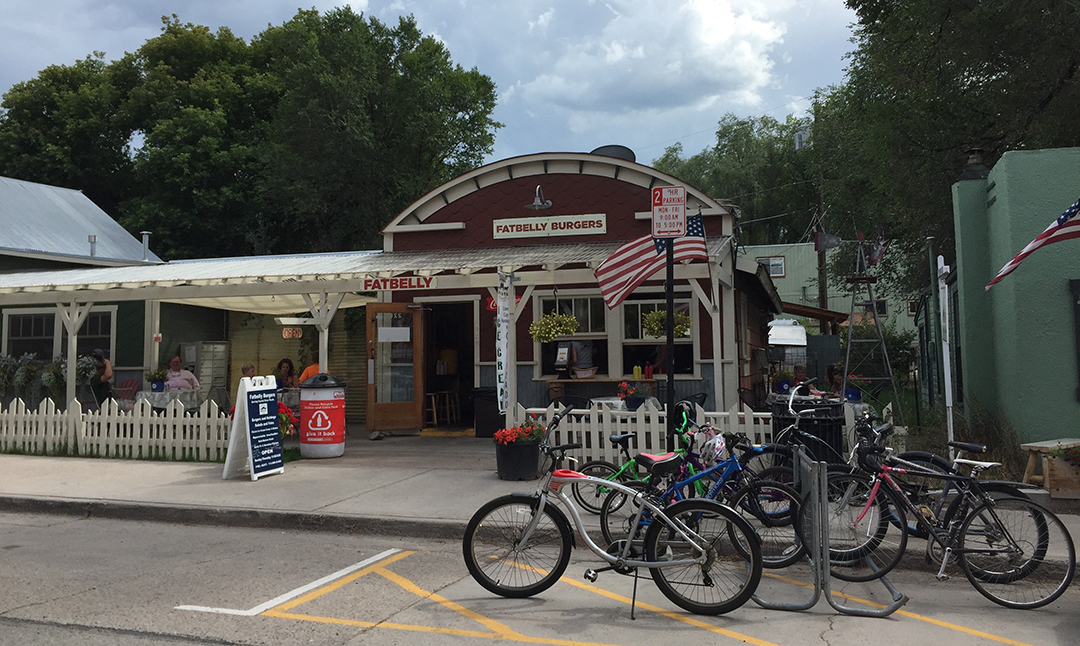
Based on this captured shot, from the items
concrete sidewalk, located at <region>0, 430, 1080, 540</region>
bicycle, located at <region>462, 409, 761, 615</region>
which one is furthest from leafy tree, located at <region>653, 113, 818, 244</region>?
bicycle, located at <region>462, 409, 761, 615</region>

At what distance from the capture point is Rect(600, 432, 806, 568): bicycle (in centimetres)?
560

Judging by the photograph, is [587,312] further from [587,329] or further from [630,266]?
[630,266]

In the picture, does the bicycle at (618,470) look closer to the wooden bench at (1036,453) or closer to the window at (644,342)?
the wooden bench at (1036,453)

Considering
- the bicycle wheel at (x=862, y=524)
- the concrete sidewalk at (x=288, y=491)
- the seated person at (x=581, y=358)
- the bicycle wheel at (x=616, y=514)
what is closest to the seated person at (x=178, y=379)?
the concrete sidewalk at (x=288, y=491)

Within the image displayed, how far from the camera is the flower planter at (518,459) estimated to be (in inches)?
369

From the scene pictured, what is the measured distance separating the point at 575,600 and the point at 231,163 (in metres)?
29.5

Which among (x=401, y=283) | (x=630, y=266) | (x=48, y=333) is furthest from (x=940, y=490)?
(x=48, y=333)

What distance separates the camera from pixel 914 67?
1420cm

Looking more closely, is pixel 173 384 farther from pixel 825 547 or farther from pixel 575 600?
pixel 825 547

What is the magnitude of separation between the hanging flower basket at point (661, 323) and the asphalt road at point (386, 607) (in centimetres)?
684

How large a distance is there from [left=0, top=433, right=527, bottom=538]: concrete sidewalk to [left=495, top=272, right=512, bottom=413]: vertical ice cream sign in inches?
40.4

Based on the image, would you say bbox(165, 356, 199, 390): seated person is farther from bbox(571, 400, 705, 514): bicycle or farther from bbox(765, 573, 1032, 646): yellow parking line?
bbox(765, 573, 1032, 646): yellow parking line

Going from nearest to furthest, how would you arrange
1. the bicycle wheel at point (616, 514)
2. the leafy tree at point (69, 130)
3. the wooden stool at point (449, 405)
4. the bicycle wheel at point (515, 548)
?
the bicycle wheel at point (515, 548), the bicycle wheel at point (616, 514), the wooden stool at point (449, 405), the leafy tree at point (69, 130)

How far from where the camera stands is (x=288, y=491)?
9.10 meters
